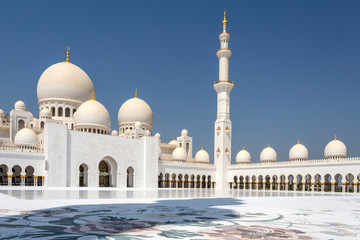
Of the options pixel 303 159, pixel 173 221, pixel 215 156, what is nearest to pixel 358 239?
pixel 173 221

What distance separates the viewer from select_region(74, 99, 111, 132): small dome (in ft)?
99.0

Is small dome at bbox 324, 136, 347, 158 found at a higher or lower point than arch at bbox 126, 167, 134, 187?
higher

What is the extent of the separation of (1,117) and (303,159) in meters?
30.5

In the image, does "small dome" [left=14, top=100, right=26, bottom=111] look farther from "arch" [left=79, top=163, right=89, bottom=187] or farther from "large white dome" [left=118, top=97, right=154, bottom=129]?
"large white dome" [left=118, top=97, right=154, bottom=129]

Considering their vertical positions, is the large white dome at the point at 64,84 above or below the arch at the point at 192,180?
above

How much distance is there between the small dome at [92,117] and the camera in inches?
1188

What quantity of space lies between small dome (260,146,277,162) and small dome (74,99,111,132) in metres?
17.1

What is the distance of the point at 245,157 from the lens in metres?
38.0

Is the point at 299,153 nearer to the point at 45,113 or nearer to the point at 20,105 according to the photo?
the point at 45,113

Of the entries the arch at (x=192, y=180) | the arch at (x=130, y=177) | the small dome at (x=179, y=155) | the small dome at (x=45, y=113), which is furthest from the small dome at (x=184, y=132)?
the small dome at (x=45, y=113)

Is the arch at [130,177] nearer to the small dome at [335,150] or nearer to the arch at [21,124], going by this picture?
the arch at [21,124]

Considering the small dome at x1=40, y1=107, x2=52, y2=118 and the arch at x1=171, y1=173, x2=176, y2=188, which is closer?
the small dome at x1=40, y1=107, x2=52, y2=118

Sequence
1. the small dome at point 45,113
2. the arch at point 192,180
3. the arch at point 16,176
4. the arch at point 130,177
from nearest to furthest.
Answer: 1. the arch at point 16,176
2. the arch at point 130,177
3. the small dome at point 45,113
4. the arch at point 192,180

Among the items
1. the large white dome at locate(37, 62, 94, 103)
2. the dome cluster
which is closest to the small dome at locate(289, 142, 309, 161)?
the dome cluster
